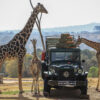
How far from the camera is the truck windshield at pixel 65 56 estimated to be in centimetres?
1688

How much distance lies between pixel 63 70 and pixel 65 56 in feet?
3.43

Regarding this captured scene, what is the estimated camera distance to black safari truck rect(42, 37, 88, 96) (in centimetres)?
1580

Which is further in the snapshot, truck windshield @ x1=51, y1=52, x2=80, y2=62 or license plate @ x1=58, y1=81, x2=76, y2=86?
truck windshield @ x1=51, y1=52, x2=80, y2=62

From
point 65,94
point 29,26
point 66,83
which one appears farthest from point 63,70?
point 29,26

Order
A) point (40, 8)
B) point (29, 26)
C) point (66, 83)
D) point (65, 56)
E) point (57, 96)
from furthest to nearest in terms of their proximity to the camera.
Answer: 1. point (40, 8)
2. point (29, 26)
3. point (65, 56)
4. point (57, 96)
5. point (66, 83)

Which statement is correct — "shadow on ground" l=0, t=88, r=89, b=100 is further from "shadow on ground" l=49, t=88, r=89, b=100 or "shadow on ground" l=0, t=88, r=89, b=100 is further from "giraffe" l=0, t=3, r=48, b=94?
"giraffe" l=0, t=3, r=48, b=94

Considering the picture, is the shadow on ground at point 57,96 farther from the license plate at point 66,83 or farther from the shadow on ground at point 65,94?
the license plate at point 66,83

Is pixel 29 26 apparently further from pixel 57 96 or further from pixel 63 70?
pixel 57 96

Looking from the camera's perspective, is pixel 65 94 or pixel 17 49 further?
pixel 17 49

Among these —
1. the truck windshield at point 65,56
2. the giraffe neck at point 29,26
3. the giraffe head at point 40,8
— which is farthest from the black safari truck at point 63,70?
the giraffe head at point 40,8

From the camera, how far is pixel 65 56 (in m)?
16.9

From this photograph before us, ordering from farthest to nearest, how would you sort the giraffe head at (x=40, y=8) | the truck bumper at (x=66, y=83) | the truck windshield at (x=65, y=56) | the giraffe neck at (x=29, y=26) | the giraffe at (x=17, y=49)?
the giraffe head at (x=40, y=8) → the giraffe neck at (x=29, y=26) → the giraffe at (x=17, y=49) → the truck windshield at (x=65, y=56) → the truck bumper at (x=66, y=83)

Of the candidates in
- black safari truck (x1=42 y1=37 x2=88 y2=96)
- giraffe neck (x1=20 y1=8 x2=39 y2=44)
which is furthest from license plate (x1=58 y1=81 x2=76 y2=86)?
giraffe neck (x1=20 y1=8 x2=39 y2=44)

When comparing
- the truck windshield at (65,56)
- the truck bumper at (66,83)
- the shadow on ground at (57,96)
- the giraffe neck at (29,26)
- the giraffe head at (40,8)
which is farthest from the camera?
the giraffe head at (40,8)
